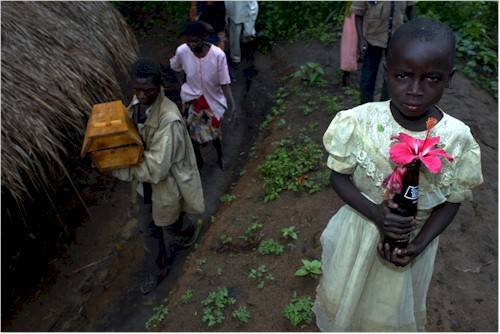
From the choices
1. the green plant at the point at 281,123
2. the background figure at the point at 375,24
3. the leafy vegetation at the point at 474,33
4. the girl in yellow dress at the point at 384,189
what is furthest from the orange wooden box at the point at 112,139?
the leafy vegetation at the point at 474,33

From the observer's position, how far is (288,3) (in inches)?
299

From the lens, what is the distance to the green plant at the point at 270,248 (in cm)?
372

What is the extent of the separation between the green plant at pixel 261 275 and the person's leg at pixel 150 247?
0.77 meters

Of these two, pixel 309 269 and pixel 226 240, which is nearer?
pixel 309 269

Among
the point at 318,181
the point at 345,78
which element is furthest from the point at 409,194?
the point at 345,78

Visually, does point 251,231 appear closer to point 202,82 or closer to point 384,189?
point 202,82

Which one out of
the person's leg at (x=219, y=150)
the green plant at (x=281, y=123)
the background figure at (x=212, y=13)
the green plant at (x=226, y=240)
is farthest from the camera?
the background figure at (x=212, y=13)

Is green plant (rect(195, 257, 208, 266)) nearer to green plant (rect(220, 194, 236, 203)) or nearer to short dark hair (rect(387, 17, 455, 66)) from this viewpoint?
green plant (rect(220, 194, 236, 203))

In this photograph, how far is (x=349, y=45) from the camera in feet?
17.3

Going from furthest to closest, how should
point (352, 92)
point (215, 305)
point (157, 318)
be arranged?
1. point (352, 92)
2. point (157, 318)
3. point (215, 305)

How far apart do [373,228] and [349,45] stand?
146 inches

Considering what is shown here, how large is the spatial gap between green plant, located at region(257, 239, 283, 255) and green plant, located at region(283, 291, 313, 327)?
475mm

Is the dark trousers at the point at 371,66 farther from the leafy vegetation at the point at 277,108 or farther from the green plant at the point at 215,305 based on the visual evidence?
the green plant at the point at 215,305

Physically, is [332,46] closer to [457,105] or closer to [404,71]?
[457,105]
